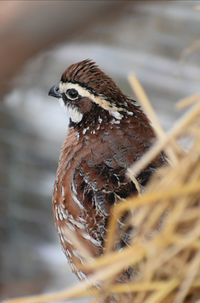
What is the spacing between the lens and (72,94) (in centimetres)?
221

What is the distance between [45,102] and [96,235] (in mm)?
2548

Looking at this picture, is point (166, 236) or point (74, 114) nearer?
point (166, 236)

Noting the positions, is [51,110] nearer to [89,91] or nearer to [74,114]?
[74,114]

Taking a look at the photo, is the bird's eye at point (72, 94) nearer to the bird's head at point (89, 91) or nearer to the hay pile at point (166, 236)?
the bird's head at point (89, 91)

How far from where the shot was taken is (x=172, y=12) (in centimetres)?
424

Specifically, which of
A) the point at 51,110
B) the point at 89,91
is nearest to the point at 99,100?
the point at 89,91

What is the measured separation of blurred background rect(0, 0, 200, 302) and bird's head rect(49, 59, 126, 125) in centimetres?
172

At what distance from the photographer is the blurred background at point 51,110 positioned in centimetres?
414

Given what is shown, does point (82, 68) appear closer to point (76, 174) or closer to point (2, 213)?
point (76, 174)

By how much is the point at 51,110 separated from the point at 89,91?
7.44ft

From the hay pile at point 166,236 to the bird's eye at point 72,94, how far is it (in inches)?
40.7

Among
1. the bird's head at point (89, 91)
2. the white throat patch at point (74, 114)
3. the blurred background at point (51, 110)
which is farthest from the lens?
the blurred background at point (51, 110)

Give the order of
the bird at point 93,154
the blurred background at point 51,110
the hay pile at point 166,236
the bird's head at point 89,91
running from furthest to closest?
the blurred background at point 51,110 → the bird's head at point 89,91 → the bird at point 93,154 → the hay pile at point 166,236

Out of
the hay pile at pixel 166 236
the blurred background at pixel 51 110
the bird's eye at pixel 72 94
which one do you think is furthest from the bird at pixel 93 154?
A: the blurred background at pixel 51 110
